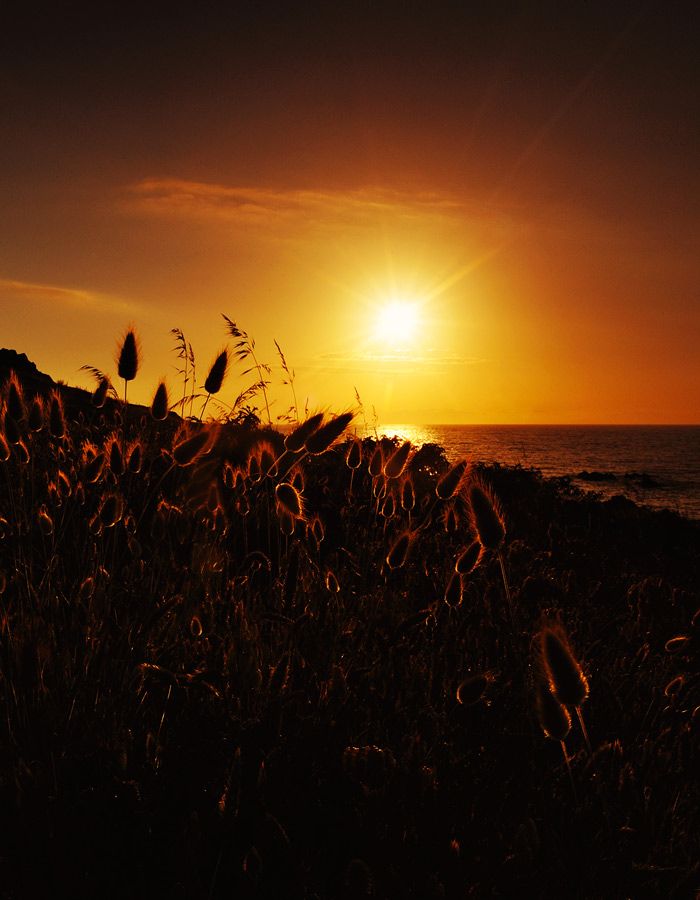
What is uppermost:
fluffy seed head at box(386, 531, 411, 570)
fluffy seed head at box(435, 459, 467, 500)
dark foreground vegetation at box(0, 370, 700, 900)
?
fluffy seed head at box(435, 459, 467, 500)

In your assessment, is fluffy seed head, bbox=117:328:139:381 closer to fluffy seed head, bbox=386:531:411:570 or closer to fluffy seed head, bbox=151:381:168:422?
fluffy seed head, bbox=151:381:168:422

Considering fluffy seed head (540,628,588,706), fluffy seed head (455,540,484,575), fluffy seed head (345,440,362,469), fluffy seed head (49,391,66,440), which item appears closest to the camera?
fluffy seed head (540,628,588,706)

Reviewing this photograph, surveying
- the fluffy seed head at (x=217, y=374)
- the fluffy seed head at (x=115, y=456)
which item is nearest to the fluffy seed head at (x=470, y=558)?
the fluffy seed head at (x=115, y=456)

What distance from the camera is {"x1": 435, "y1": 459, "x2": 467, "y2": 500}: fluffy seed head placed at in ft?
9.11

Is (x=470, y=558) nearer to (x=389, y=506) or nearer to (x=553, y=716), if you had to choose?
(x=553, y=716)

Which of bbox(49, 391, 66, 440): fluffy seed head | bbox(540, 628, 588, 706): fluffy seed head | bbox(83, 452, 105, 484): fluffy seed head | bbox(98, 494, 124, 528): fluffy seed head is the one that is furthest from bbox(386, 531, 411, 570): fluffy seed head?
bbox(49, 391, 66, 440): fluffy seed head

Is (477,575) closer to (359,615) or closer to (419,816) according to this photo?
(359,615)

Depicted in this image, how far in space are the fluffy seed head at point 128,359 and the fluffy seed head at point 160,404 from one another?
0.30 meters

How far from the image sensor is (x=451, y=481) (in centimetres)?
282

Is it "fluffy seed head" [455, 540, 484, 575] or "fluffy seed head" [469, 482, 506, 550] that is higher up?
"fluffy seed head" [469, 482, 506, 550]

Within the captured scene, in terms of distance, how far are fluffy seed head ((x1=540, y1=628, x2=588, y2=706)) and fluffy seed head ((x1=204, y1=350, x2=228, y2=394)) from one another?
8.66 ft

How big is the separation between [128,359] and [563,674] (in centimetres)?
300

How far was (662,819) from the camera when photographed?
6.82 feet

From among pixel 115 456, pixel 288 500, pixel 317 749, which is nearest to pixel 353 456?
pixel 288 500
